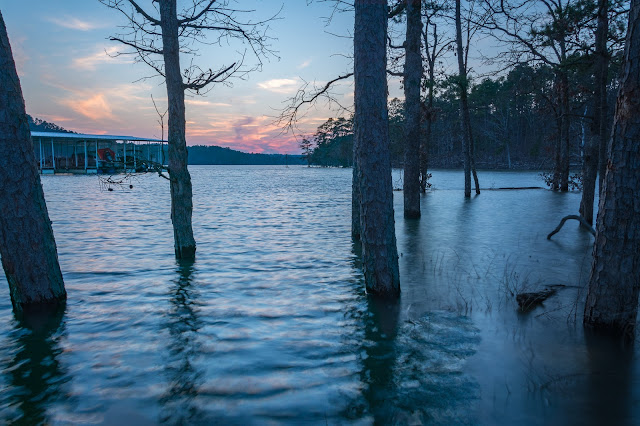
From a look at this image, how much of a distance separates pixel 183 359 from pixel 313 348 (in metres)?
1.54

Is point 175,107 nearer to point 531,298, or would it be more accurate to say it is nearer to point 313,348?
point 313,348

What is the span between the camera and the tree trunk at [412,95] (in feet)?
47.0

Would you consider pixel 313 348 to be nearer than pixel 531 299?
Yes

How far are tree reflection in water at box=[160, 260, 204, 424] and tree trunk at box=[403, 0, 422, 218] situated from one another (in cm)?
971

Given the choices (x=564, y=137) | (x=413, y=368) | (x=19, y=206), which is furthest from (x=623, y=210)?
(x=564, y=137)

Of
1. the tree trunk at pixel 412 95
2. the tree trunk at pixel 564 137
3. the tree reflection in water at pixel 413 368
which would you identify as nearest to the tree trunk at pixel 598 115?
the tree trunk at pixel 412 95

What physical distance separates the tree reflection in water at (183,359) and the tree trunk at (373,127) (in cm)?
290

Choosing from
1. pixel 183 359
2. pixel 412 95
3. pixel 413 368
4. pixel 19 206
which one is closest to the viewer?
pixel 413 368

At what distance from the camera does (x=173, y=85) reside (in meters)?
9.04

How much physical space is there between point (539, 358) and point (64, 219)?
1934 centimetres

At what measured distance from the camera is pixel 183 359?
16.5 feet

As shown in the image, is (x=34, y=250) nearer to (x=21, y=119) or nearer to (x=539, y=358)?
(x=21, y=119)

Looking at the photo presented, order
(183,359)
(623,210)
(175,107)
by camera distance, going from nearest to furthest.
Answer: (623,210), (183,359), (175,107)

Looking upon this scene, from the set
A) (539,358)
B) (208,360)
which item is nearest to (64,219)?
(208,360)
